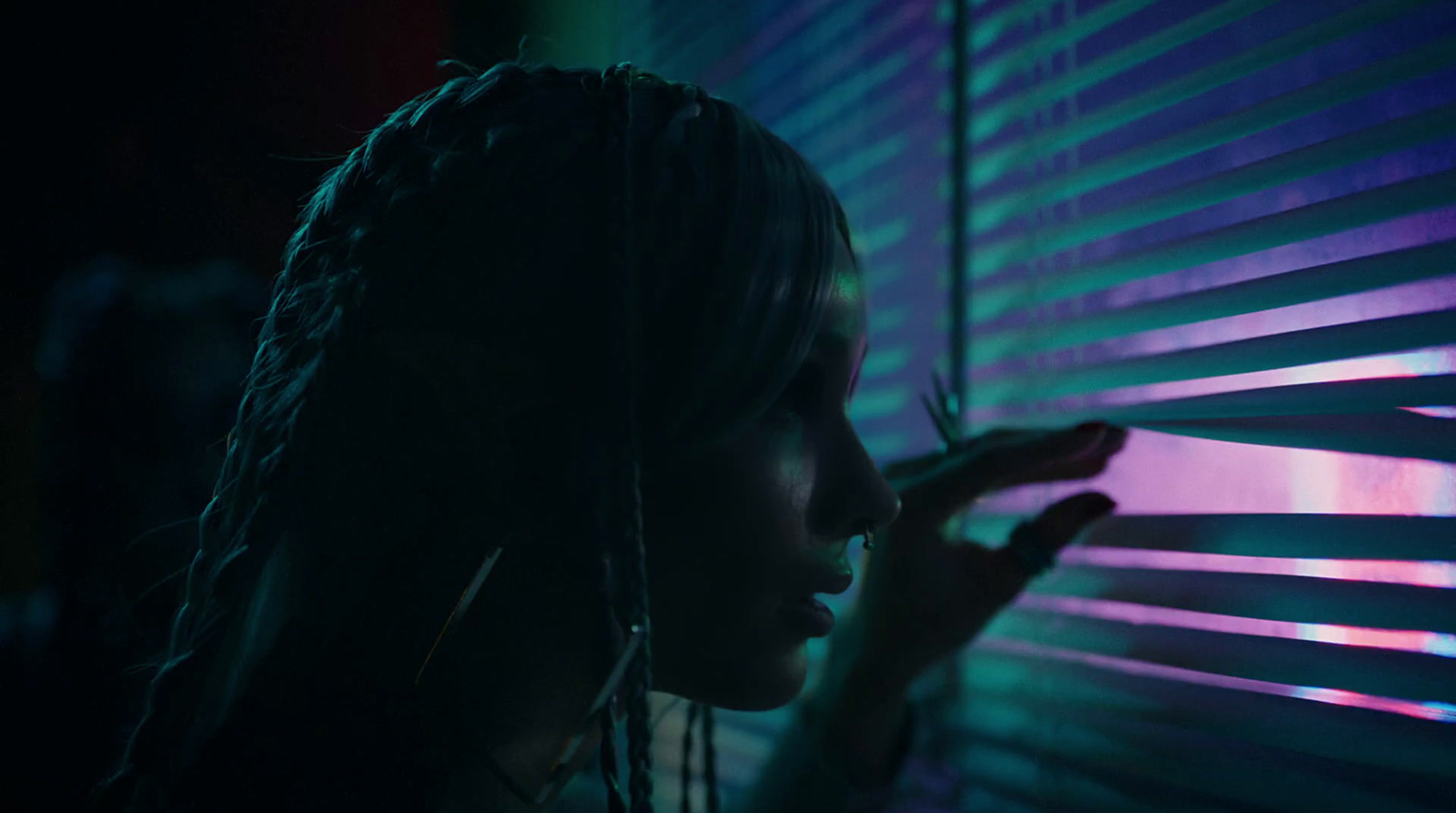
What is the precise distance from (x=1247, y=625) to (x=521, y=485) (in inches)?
29.5

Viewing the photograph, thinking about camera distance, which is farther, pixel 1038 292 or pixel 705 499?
pixel 1038 292

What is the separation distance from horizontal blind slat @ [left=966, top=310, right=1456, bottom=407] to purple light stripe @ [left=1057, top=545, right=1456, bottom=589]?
7.6 inches

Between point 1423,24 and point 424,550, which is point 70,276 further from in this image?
point 1423,24

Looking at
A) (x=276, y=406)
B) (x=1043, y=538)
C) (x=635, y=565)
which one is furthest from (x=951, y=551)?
(x=276, y=406)

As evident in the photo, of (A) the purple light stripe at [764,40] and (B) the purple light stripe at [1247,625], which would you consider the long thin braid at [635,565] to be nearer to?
(B) the purple light stripe at [1247,625]

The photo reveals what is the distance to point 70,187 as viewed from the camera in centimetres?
92

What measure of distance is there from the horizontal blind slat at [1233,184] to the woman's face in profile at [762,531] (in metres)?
0.42

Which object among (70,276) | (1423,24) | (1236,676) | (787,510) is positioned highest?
(1423,24)

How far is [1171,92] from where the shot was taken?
88 cm

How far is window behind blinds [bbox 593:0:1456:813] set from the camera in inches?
27.5

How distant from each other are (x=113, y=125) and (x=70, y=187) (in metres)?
Result: 0.09

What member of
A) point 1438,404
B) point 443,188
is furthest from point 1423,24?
point 443,188

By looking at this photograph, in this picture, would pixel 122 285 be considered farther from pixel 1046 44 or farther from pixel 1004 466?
pixel 1046 44

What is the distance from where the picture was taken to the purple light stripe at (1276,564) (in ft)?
2.27
